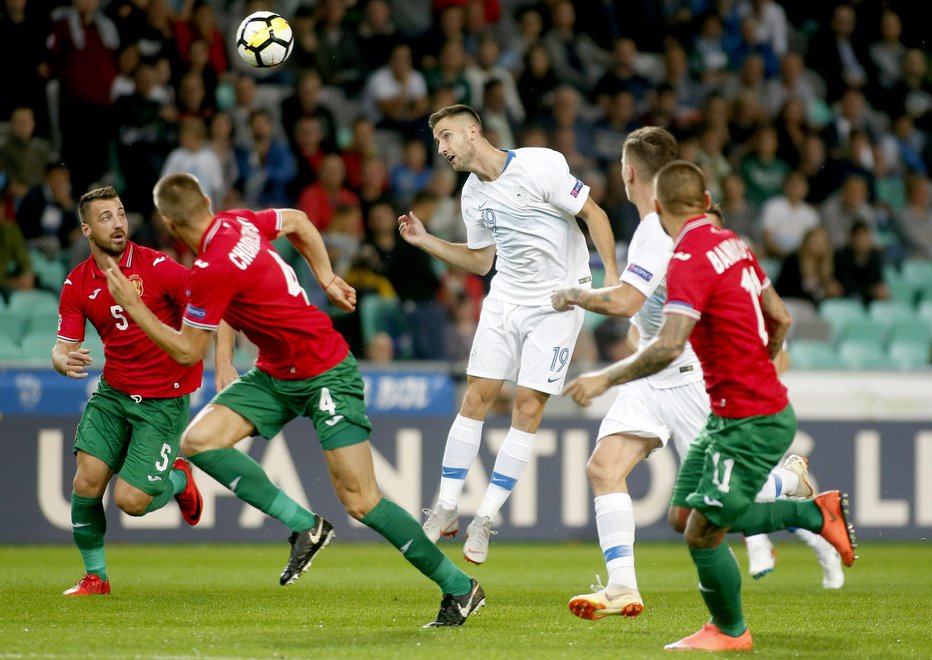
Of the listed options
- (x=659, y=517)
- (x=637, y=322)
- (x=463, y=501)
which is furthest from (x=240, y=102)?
(x=637, y=322)

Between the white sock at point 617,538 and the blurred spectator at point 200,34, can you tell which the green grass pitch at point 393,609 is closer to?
the white sock at point 617,538

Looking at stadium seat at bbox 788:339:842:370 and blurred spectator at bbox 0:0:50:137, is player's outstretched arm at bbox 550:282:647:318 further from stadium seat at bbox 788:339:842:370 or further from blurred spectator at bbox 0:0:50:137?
blurred spectator at bbox 0:0:50:137

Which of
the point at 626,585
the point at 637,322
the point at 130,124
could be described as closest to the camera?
the point at 626,585

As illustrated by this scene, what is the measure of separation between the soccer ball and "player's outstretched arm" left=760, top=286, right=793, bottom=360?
478 cm

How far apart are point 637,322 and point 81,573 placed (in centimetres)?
441

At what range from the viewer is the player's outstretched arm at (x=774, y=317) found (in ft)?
19.4

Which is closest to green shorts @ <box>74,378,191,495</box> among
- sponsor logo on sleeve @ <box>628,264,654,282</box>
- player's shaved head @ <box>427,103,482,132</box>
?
player's shaved head @ <box>427,103,482,132</box>

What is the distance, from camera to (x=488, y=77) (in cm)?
1524

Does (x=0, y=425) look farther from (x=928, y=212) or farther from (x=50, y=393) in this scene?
(x=928, y=212)

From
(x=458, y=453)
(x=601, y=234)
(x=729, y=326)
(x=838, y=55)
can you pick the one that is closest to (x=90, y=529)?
(x=458, y=453)

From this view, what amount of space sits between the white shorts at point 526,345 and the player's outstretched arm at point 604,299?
137 cm

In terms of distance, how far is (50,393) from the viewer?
36.8ft

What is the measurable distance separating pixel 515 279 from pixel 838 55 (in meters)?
11.6

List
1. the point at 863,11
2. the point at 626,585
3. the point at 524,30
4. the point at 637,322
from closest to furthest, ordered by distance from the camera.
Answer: the point at 626,585, the point at 637,322, the point at 524,30, the point at 863,11
